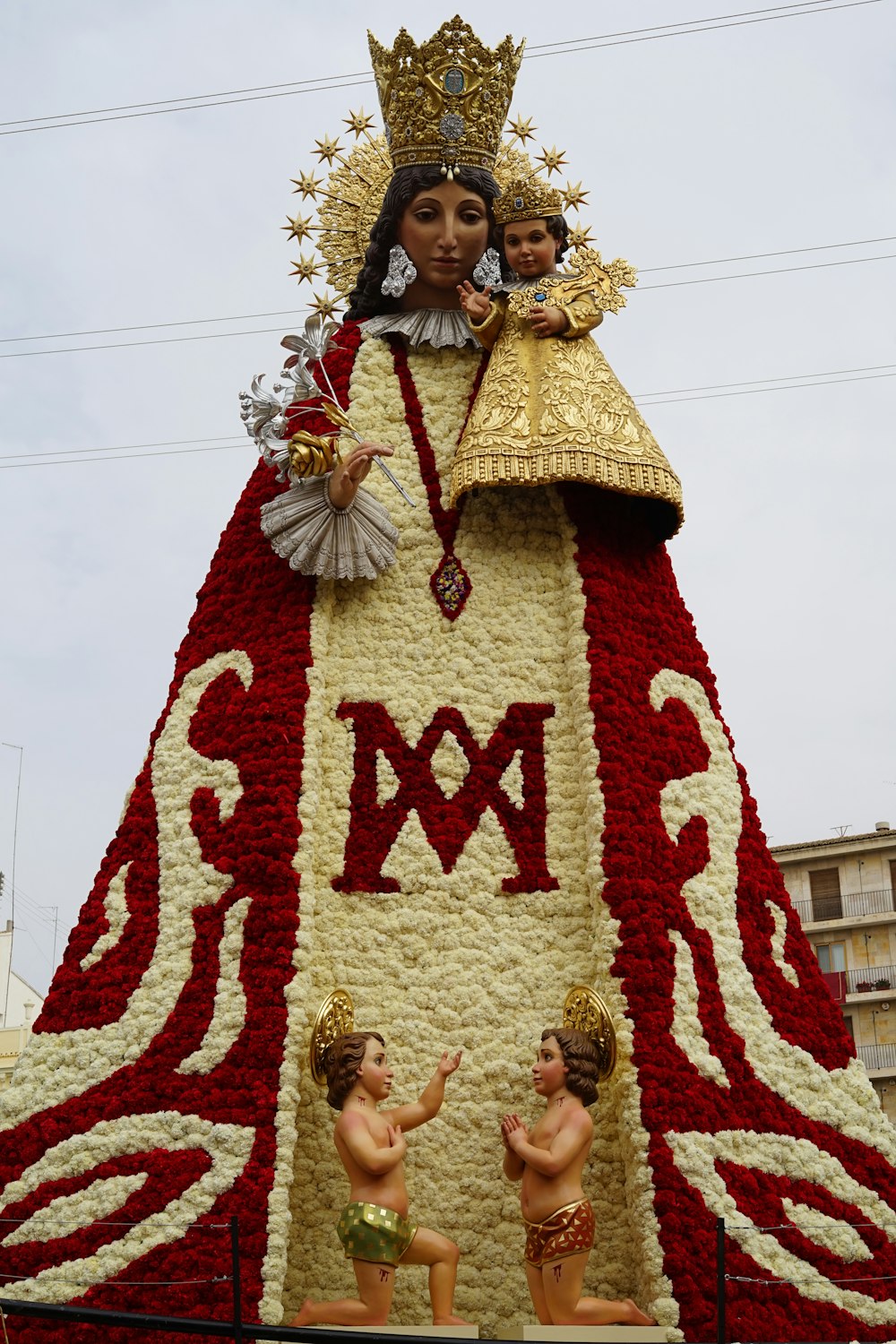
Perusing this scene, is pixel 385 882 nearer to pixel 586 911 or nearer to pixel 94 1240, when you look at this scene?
pixel 586 911

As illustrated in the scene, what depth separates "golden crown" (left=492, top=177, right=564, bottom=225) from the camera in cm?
1121

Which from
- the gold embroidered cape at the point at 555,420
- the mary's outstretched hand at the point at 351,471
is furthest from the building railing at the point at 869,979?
the mary's outstretched hand at the point at 351,471

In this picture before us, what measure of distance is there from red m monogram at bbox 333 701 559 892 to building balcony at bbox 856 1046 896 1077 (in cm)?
1577

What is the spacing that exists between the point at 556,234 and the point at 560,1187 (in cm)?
586

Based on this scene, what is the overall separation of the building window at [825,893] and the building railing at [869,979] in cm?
83

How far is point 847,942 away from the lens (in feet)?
85.6

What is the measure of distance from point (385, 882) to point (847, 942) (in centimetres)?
1743

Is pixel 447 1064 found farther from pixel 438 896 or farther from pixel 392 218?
pixel 392 218

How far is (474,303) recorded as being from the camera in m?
11.1

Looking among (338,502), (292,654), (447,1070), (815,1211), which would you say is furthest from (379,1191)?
(338,502)

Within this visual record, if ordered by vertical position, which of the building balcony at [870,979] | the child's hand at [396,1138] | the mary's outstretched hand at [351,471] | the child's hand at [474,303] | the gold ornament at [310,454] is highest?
the child's hand at [474,303]

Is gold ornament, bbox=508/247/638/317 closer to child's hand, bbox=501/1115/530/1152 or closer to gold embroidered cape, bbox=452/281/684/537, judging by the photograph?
gold embroidered cape, bbox=452/281/684/537

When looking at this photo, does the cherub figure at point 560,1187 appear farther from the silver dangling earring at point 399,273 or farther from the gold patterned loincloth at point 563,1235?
the silver dangling earring at point 399,273

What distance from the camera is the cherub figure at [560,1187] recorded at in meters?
8.54
